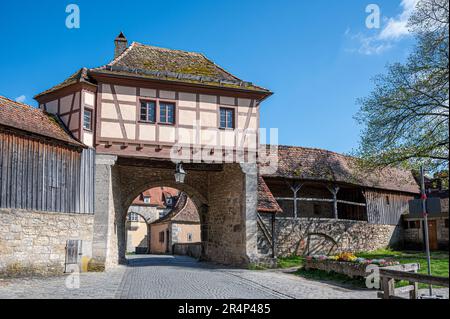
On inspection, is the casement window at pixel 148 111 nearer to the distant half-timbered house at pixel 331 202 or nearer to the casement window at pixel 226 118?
the casement window at pixel 226 118

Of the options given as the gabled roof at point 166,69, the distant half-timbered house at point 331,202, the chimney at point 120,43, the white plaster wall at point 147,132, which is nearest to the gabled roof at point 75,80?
the gabled roof at point 166,69

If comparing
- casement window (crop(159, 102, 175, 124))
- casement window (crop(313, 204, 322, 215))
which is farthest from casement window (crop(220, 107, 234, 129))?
casement window (crop(313, 204, 322, 215))

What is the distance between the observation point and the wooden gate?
1498 cm

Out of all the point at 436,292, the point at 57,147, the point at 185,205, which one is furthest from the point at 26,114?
the point at 185,205

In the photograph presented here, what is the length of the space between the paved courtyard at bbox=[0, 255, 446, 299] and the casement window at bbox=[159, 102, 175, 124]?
5.47m

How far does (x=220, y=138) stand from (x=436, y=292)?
357 inches

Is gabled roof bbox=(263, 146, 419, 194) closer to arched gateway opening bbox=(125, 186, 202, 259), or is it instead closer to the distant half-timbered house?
the distant half-timbered house

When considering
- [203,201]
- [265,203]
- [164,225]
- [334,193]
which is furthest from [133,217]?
[265,203]

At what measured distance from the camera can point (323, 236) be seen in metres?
23.4

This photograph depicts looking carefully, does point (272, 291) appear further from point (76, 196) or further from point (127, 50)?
point (127, 50)

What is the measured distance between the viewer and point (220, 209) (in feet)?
68.2

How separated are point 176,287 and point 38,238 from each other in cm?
519

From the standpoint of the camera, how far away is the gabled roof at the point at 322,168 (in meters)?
23.6

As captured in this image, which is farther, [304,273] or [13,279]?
[304,273]
